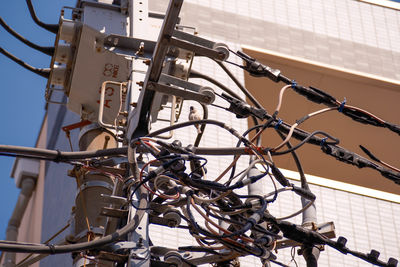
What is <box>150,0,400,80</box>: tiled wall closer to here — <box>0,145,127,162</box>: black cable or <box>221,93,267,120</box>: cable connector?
<box>221,93,267,120</box>: cable connector

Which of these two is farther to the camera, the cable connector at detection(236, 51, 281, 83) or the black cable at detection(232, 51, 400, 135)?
the cable connector at detection(236, 51, 281, 83)

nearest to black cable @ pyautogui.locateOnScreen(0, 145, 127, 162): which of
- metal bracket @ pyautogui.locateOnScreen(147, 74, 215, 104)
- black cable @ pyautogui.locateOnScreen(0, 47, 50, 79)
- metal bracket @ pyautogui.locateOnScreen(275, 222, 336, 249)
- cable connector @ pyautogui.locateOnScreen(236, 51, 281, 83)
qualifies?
metal bracket @ pyautogui.locateOnScreen(147, 74, 215, 104)

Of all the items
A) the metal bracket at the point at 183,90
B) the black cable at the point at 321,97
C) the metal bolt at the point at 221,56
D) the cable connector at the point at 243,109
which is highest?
the black cable at the point at 321,97

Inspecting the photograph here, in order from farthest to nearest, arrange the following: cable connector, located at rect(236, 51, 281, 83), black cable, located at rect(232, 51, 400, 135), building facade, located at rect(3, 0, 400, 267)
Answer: building facade, located at rect(3, 0, 400, 267) < cable connector, located at rect(236, 51, 281, 83) < black cable, located at rect(232, 51, 400, 135)

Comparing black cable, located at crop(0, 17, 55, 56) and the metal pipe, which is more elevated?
the metal pipe

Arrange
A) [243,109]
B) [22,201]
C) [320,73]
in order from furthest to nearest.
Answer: [22,201], [320,73], [243,109]

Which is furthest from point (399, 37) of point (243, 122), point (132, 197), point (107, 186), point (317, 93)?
point (132, 197)

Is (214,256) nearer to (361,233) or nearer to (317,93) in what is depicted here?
(317,93)

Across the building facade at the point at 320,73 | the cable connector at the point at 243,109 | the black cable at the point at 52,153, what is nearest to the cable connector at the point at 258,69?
the cable connector at the point at 243,109

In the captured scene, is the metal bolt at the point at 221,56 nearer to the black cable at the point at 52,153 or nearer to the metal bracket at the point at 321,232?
the black cable at the point at 52,153

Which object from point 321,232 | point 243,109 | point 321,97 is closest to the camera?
point 321,232

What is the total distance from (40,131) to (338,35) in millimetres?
8751

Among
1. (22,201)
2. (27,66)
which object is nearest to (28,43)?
(27,66)

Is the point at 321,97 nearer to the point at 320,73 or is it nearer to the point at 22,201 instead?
the point at 320,73
